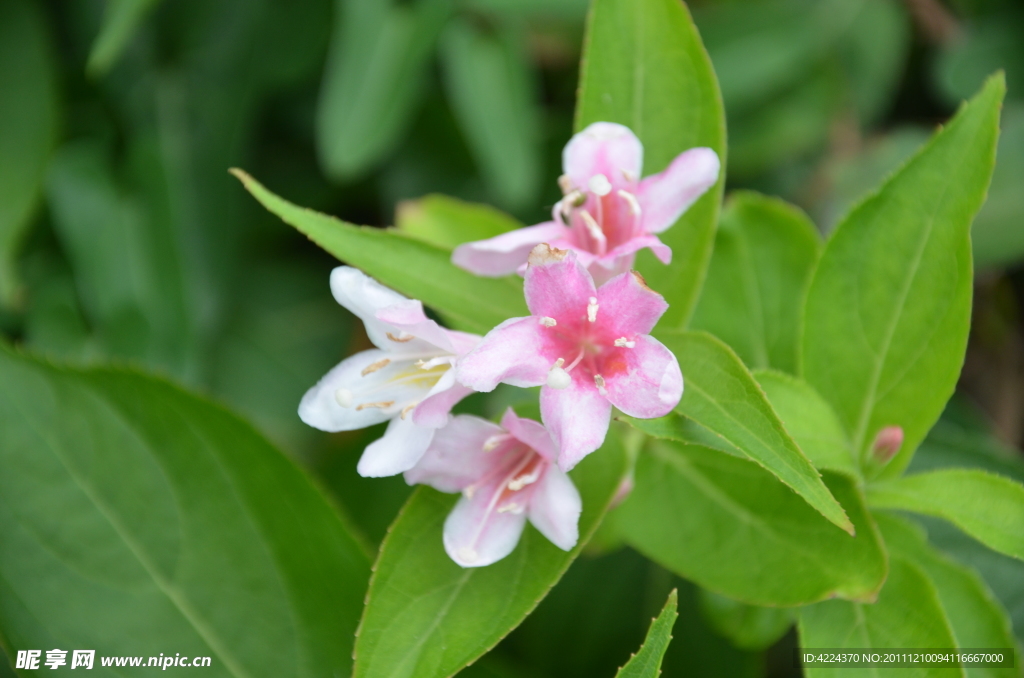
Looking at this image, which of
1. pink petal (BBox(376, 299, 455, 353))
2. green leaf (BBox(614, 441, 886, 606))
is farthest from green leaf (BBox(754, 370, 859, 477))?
pink petal (BBox(376, 299, 455, 353))

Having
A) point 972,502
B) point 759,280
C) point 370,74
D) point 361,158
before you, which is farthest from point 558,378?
point 370,74

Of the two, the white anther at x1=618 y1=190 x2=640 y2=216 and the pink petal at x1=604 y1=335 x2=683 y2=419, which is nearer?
→ the pink petal at x1=604 y1=335 x2=683 y2=419

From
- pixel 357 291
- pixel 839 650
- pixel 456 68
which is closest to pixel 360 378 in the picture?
pixel 357 291

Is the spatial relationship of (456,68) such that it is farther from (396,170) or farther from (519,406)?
(519,406)

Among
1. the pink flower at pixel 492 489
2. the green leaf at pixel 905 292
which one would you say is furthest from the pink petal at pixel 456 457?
the green leaf at pixel 905 292

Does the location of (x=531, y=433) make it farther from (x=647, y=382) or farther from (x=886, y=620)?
(x=886, y=620)

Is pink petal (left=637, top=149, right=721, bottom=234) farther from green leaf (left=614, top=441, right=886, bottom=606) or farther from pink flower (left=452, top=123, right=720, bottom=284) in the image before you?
green leaf (left=614, top=441, right=886, bottom=606)

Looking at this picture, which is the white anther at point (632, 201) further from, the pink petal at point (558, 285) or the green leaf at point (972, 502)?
the green leaf at point (972, 502)
